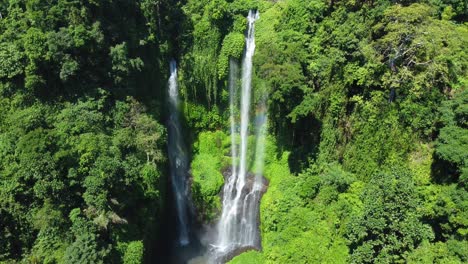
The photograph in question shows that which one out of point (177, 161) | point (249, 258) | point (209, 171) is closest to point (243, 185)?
point (209, 171)

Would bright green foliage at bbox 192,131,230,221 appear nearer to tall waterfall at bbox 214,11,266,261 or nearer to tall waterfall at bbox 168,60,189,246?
tall waterfall at bbox 214,11,266,261

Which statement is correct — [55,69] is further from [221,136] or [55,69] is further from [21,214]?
[221,136]

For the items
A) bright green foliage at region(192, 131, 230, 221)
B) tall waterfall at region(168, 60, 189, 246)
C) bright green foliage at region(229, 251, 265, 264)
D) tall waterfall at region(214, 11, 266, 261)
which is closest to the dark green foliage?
bright green foliage at region(229, 251, 265, 264)

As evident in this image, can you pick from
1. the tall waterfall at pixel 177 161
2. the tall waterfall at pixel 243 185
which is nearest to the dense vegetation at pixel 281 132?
the tall waterfall at pixel 243 185

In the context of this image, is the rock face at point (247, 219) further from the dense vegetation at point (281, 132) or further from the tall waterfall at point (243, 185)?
the dense vegetation at point (281, 132)

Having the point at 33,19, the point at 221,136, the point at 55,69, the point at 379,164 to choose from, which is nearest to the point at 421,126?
the point at 379,164
